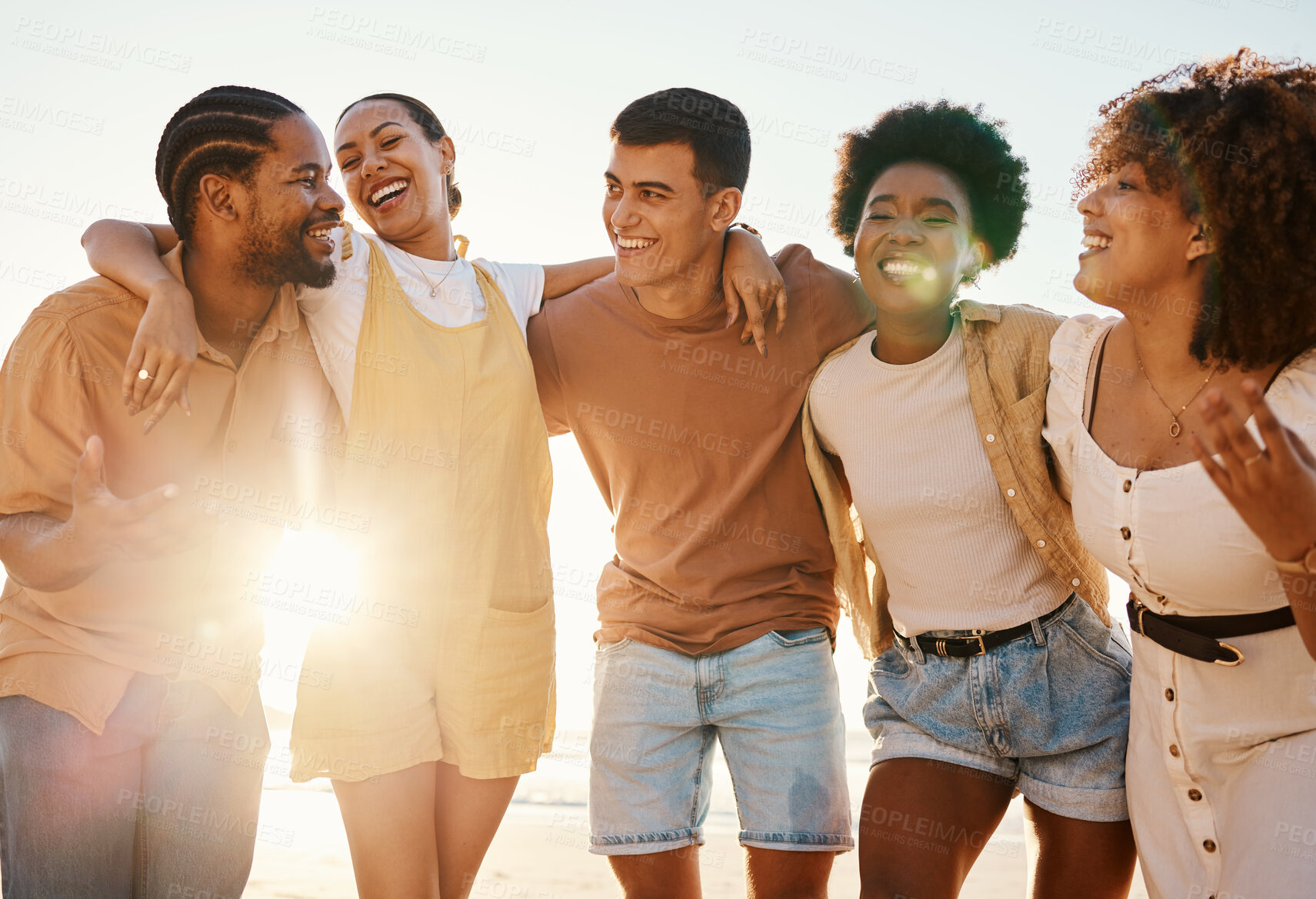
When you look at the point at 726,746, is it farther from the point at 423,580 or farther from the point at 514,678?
the point at 423,580

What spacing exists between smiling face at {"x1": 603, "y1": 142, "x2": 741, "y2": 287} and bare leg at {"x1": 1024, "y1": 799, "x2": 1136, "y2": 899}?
6.96 ft

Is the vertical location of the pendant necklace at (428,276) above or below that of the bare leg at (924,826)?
above

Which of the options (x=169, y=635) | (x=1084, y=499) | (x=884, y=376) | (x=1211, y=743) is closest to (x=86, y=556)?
(x=169, y=635)

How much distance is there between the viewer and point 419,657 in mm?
3047

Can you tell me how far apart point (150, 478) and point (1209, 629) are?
292 centimetres

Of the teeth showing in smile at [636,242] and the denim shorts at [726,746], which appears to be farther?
the teeth showing in smile at [636,242]

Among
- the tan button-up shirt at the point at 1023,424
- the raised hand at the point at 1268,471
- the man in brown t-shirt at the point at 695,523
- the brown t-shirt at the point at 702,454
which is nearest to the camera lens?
the raised hand at the point at 1268,471

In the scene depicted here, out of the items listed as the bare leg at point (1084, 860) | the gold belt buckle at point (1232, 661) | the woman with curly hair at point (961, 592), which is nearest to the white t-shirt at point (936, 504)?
the woman with curly hair at point (961, 592)

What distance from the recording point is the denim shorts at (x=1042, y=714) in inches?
116

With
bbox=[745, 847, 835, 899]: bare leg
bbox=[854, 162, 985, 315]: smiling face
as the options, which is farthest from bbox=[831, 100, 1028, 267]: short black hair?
bbox=[745, 847, 835, 899]: bare leg

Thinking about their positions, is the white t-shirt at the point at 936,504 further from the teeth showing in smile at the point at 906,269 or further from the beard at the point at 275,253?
the beard at the point at 275,253

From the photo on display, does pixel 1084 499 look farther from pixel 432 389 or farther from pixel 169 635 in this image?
pixel 169 635

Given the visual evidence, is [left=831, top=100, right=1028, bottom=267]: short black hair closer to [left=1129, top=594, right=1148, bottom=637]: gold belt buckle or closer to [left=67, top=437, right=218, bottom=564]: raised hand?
[left=1129, top=594, right=1148, bottom=637]: gold belt buckle

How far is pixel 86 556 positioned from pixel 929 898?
7.95 ft
